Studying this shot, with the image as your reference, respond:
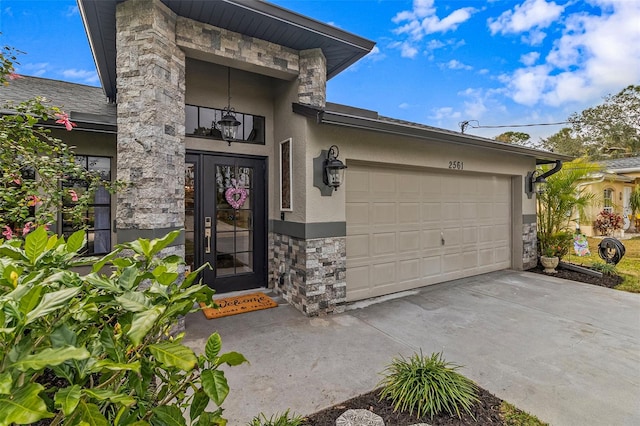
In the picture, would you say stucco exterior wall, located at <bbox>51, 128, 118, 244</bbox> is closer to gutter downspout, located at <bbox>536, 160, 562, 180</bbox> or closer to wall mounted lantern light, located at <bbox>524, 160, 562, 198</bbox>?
wall mounted lantern light, located at <bbox>524, 160, 562, 198</bbox>

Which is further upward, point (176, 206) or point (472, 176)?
point (472, 176)

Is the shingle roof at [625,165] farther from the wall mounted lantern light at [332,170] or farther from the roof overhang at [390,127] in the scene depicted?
the wall mounted lantern light at [332,170]

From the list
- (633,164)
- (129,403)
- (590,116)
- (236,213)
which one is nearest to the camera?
(129,403)

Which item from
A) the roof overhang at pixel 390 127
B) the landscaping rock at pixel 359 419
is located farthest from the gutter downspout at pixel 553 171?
the landscaping rock at pixel 359 419

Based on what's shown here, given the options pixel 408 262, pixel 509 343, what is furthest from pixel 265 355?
pixel 408 262

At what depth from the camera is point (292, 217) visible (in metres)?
4.76

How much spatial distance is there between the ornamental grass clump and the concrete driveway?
28 cm

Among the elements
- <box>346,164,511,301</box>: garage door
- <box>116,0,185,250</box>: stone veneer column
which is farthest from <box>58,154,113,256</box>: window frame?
<box>346,164,511,301</box>: garage door

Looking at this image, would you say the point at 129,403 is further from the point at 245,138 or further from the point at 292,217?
the point at 245,138

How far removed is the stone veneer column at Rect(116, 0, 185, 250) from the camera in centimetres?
361

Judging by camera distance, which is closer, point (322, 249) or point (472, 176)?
point (322, 249)

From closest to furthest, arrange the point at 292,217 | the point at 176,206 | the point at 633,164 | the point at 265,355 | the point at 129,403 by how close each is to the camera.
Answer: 1. the point at 129,403
2. the point at 265,355
3. the point at 176,206
4. the point at 292,217
5. the point at 633,164

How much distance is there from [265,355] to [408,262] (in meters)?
3.34

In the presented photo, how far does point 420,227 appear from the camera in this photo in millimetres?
5816
